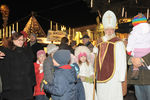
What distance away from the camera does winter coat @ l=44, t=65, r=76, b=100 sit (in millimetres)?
4012

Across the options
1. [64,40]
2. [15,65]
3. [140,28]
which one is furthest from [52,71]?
[64,40]

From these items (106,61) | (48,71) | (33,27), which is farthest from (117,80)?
(33,27)

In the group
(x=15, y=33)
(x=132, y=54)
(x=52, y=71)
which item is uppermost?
(x=15, y=33)

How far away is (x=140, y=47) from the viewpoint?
13.6 ft

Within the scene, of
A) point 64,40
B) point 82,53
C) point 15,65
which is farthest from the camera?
point 64,40

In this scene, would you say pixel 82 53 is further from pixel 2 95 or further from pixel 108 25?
pixel 2 95

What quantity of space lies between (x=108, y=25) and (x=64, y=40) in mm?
2518

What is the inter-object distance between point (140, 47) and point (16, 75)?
254 cm

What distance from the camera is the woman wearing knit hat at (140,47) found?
409 centimetres

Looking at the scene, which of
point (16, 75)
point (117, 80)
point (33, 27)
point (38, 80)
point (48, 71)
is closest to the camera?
point (48, 71)

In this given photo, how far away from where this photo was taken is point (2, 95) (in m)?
4.67

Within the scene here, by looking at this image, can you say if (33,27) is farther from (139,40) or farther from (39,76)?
(139,40)

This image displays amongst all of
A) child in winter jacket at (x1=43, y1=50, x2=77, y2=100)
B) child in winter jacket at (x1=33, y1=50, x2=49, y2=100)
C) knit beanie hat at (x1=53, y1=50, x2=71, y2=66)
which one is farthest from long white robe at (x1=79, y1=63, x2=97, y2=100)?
knit beanie hat at (x1=53, y1=50, x2=71, y2=66)

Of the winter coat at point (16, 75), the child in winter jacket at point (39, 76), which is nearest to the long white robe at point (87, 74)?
the child in winter jacket at point (39, 76)
